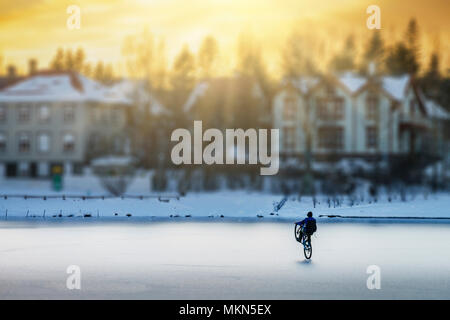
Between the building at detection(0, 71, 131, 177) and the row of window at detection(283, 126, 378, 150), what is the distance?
625 inches

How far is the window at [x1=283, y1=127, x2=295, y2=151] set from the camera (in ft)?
197

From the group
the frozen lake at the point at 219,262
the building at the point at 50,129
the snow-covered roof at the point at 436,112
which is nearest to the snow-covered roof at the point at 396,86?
the snow-covered roof at the point at 436,112

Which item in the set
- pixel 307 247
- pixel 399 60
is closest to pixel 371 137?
pixel 399 60

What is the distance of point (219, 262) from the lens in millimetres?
16188

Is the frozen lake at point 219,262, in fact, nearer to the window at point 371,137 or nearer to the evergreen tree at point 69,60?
the window at point 371,137

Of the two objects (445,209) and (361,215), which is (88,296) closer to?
(361,215)

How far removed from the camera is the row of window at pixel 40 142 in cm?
6116

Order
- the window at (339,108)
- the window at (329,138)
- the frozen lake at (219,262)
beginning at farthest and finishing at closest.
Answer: the window at (339,108)
the window at (329,138)
the frozen lake at (219,262)

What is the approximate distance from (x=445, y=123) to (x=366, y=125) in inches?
813

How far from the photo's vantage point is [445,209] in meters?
31.7

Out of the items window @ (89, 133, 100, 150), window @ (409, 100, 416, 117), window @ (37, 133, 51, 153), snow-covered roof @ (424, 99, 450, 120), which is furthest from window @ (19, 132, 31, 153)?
snow-covered roof @ (424, 99, 450, 120)

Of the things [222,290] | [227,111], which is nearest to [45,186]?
[227,111]

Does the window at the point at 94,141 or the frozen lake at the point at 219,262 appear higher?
the window at the point at 94,141
